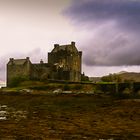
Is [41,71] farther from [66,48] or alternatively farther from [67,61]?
[66,48]

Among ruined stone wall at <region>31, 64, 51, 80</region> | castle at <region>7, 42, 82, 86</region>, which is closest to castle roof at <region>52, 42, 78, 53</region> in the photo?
castle at <region>7, 42, 82, 86</region>

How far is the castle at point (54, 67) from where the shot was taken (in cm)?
10269

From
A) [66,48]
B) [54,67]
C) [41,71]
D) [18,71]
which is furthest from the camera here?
[66,48]

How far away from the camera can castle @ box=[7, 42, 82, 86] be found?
103 metres

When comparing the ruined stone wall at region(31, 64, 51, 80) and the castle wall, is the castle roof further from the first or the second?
the ruined stone wall at region(31, 64, 51, 80)

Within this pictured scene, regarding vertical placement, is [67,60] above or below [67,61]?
above

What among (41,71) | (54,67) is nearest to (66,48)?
(54,67)

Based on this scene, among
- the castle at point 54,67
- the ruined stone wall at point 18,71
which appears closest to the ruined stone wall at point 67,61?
the castle at point 54,67

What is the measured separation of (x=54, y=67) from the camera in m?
104

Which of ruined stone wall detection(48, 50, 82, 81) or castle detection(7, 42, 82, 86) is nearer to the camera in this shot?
castle detection(7, 42, 82, 86)

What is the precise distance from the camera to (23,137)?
54.7 ft

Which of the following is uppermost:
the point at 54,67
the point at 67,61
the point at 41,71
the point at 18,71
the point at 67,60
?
the point at 67,60

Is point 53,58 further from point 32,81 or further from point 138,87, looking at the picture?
point 138,87

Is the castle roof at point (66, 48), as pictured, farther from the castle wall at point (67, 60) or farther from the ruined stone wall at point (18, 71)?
the ruined stone wall at point (18, 71)
